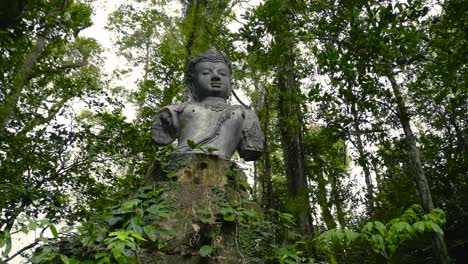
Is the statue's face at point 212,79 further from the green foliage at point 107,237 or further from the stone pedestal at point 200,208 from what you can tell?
the green foliage at point 107,237

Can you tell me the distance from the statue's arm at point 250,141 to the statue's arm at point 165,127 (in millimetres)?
771

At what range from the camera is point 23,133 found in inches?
301

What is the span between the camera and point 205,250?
2.72 m

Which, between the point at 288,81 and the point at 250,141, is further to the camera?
the point at 288,81

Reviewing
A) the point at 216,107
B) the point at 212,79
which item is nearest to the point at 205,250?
the point at 216,107

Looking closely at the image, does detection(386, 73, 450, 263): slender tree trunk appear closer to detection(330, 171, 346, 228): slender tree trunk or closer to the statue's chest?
the statue's chest

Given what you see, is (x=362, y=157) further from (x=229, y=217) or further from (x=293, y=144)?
(x=229, y=217)

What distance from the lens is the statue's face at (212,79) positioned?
5.02m

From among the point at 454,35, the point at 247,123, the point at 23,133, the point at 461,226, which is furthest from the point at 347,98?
the point at 23,133

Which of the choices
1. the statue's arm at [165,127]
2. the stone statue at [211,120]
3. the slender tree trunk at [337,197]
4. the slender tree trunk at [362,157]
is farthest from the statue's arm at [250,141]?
the slender tree trunk at [337,197]

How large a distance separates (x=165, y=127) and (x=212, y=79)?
797 millimetres

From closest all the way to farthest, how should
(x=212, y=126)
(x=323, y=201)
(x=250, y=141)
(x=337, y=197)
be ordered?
(x=212, y=126) < (x=250, y=141) < (x=323, y=201) < (x=337, y=197)

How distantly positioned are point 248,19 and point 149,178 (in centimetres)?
348

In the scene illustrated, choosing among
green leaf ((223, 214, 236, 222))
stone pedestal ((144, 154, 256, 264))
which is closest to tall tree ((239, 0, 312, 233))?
stone pedestal ((144, 154, 256, 264))
